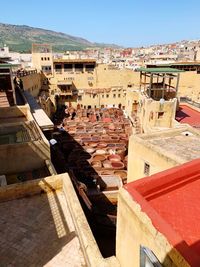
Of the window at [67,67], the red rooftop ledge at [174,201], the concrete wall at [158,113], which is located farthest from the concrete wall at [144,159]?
the window at [67,67]

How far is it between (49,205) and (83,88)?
141 feet

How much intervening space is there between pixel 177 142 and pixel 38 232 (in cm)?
952

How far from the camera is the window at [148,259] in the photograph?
3.81 metres

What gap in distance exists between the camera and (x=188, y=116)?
77.8 feet

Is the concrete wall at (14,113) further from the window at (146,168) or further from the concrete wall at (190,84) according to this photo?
the concrete wall at (190,84)

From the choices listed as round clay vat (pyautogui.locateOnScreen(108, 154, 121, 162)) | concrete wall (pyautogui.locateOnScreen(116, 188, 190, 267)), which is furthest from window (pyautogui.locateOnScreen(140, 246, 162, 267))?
round clay vat (pyautogui.locateOnScreen(108, 154, 121, 162))

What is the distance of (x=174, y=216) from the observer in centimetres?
510

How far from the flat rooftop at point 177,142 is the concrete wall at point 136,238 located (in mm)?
6371

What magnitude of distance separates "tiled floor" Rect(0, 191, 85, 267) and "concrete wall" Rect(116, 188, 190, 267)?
1.17m

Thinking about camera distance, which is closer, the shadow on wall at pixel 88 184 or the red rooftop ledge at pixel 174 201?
the red rooftop ledge at pixel 174 201

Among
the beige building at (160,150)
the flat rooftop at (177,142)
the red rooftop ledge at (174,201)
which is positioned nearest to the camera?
the red rooftop ledge at (174,201)

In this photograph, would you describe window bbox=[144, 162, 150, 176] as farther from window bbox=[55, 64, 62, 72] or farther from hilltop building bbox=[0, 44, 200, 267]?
window bbox=[55, 64, 62, 72]

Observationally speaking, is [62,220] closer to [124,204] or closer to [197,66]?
[124,204]

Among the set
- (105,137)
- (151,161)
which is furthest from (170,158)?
(105,137)
